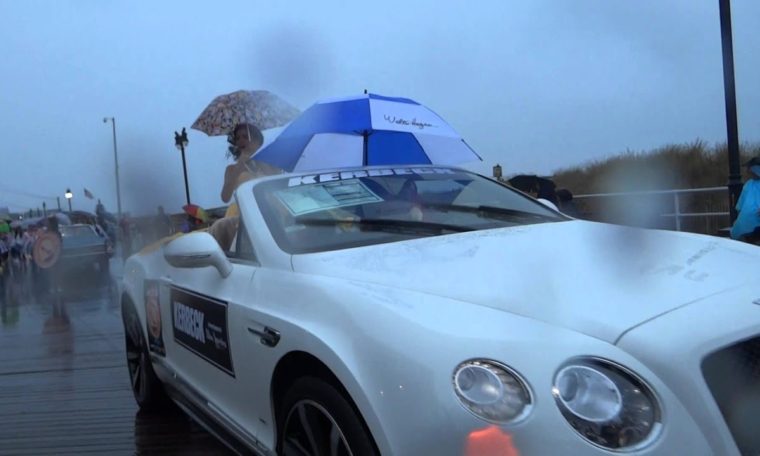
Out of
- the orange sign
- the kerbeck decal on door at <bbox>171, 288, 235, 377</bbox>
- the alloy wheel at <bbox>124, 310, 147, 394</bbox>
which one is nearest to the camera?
the kerbeck decal on door at <bbox>171, 288, 235, 377</bbox>

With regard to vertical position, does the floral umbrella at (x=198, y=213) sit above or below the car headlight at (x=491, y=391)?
above

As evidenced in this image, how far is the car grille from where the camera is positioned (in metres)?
1.72

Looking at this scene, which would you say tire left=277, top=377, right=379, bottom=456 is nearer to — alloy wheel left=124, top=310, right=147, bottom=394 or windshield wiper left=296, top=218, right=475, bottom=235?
windshield wiper left=296, top=218, right=475, bottom=235

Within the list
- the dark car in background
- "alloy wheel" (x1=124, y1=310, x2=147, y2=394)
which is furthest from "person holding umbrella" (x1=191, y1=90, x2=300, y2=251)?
the dark car in background

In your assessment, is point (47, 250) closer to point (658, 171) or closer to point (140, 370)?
point (140, 370)

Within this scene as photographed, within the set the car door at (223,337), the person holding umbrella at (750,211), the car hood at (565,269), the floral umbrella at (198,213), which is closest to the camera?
the car hood at (565,269)

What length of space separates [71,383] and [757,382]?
15.7ft

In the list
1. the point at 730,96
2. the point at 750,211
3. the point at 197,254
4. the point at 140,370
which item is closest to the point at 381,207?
the point at 197,254

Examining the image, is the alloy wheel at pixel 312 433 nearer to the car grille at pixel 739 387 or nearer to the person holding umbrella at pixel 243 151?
the car grille at pixel 739 387

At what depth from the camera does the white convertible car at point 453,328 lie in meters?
1.69

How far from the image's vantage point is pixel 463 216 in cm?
315

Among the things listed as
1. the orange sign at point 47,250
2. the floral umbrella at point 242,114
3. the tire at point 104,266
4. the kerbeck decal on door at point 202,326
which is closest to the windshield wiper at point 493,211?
the kerbeck decal on door at point 202,326

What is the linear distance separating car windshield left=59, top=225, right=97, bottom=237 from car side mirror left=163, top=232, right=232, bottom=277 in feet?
55.1

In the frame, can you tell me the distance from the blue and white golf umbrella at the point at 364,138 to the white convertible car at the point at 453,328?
69.7 inches
